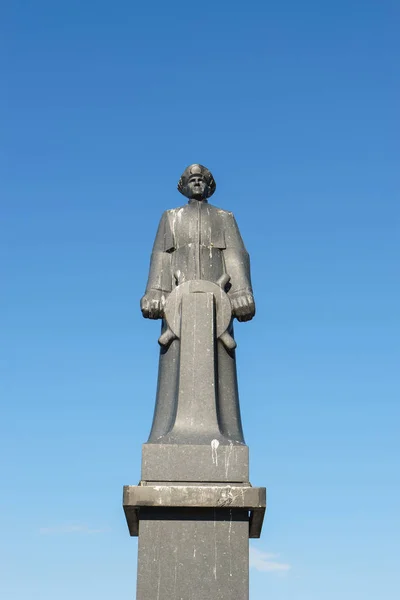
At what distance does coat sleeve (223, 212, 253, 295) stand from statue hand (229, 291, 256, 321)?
148 mm

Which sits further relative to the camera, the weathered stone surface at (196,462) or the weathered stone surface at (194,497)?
the weathered stone surface at (196,462)

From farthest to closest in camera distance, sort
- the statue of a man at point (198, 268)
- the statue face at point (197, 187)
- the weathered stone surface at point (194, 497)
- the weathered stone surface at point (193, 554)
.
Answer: the statue face at point (197, 187) → the statue of a man at point (198, 268) → the weathered stone surface at point (194, 497) → the weathered stone surface at point (193, 554)

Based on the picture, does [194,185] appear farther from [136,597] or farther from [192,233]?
[136,597]

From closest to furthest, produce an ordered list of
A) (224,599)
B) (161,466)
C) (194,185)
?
(224,599) → (161,466) → (194,185)

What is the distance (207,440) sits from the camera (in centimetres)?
1032

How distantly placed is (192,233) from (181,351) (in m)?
2.01

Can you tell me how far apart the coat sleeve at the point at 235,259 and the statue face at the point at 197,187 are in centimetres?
53

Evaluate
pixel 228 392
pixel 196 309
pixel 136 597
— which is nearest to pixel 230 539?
pixel 136 597

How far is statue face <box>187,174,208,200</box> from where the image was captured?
41.3 feet

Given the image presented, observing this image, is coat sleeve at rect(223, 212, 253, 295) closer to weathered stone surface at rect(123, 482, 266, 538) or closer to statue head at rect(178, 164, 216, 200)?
statue head at rect(178, 164, 216, 200)

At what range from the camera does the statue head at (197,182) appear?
12.6 m

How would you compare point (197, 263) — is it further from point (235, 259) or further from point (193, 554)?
point (193, 554)

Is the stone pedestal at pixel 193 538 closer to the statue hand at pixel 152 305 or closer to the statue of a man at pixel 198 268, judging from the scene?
the statue of a man at pixel 198 268

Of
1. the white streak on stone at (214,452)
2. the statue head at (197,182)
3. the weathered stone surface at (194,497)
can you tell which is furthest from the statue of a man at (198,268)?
the weathered stone surface at (194,497)
